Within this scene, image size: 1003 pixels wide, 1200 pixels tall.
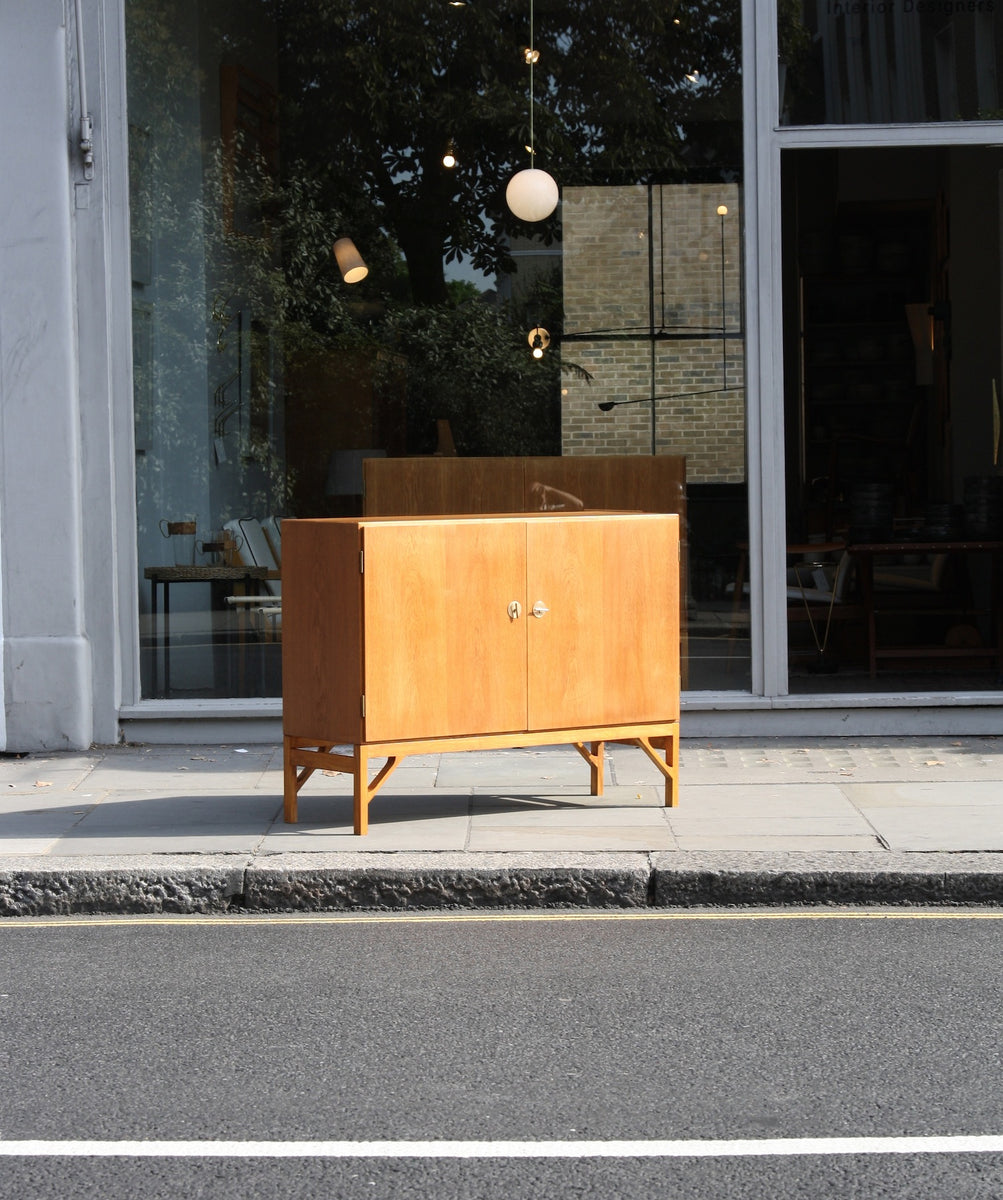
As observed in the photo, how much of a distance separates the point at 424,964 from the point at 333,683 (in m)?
1.67

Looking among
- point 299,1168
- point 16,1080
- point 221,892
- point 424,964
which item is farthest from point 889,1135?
point 221,892

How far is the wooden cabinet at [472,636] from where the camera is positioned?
6.63m

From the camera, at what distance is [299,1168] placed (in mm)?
3707

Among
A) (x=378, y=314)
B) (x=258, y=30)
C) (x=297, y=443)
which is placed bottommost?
(x=297, y=443)

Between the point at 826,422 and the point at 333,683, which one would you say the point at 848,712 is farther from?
the point at 826,422

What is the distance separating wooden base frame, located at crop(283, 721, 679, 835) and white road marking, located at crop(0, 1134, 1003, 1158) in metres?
2.83

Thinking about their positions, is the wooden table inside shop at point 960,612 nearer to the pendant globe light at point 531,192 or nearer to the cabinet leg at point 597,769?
the pendant globe light at point 531,192

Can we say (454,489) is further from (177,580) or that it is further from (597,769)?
(597,769)

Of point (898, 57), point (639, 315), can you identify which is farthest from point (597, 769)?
point (898, 57)

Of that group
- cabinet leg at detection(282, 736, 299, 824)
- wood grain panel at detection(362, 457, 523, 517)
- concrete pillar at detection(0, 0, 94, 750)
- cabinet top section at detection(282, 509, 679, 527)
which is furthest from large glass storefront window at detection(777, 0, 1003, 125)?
cabinet leg at detection(282, 736, 299, 824)

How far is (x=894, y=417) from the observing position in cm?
1608

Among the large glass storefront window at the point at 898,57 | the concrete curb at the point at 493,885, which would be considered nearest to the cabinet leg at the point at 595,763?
the concrete curb at the point at 493,885

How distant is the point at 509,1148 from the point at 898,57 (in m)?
7.11

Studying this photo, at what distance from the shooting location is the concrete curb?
6082 mm
